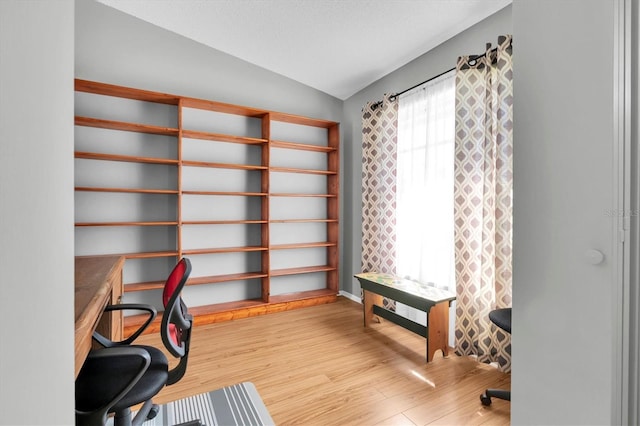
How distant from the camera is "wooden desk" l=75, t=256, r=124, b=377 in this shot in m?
0.88

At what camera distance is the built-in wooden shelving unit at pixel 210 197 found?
304cm

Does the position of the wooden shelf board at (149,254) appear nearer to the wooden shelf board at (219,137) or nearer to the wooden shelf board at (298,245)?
the wooden shelf board at (298,245)

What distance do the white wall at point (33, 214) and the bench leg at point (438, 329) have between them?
2.45 meters

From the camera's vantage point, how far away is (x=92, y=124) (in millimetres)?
2918

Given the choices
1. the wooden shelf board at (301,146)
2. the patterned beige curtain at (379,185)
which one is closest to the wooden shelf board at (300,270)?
the patterned beige curtain at (379,185)

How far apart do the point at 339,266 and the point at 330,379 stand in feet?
7.23

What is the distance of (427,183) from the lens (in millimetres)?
3012

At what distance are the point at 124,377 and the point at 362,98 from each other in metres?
3.81

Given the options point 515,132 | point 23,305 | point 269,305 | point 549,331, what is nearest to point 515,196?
point 515,132

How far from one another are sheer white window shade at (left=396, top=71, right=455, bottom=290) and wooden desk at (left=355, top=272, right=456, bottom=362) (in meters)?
0.27

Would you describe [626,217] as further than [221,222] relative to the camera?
No

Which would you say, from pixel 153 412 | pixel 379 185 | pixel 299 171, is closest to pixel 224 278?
pixel 299 171

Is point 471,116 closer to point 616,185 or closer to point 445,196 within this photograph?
point 445,196

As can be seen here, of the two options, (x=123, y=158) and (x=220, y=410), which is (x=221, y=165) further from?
(x=220, y=410)
